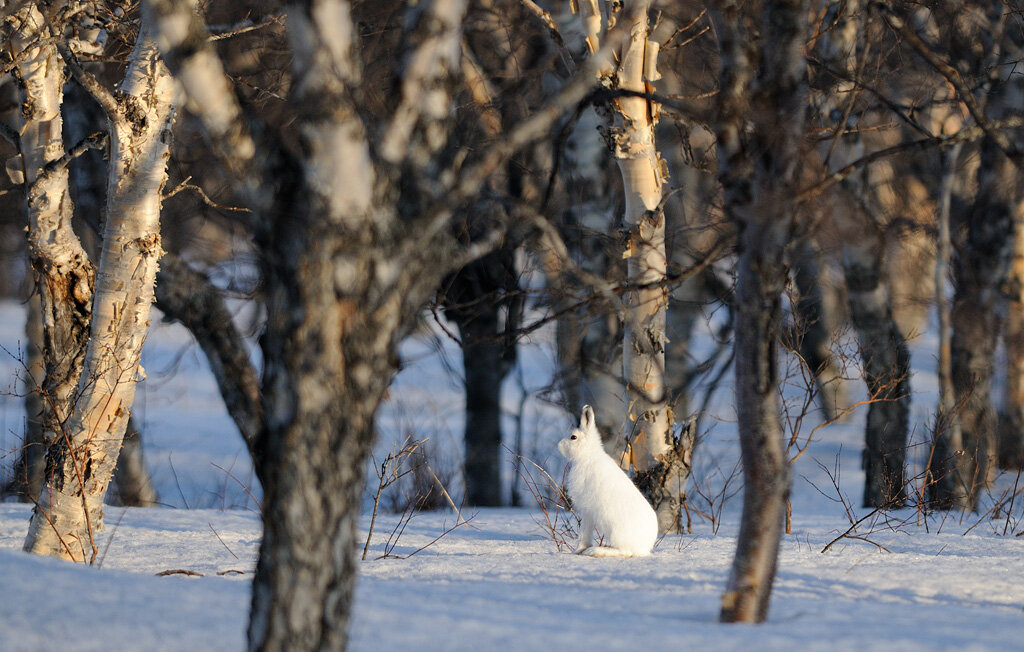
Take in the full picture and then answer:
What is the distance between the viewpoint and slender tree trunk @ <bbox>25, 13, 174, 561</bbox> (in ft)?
16.0

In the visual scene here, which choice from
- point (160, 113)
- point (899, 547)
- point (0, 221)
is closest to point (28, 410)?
point (0, 221)

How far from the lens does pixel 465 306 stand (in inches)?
156

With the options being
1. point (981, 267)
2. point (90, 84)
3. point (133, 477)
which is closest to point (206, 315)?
point (133, 477)

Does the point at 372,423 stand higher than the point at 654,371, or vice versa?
the point at 654,371

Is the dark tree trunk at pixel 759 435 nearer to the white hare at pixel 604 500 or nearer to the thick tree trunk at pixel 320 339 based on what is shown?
the thick tree trunk at pixel 320 339

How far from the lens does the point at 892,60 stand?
10.6m

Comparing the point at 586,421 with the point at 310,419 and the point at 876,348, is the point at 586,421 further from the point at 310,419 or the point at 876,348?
the point at 876,348

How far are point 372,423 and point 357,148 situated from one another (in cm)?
70

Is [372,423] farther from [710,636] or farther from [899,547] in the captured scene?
[899,547]

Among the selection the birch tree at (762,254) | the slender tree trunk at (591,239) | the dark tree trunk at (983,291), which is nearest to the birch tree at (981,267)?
the dark tree trunk at (983,291)

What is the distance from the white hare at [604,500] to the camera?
4.46 m

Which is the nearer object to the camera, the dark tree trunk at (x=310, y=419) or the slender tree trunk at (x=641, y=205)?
the dark tree trunk at (x=310, y=419)

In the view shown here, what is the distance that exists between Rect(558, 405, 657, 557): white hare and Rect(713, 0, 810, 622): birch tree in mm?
1420

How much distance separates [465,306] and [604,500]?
1.21m
